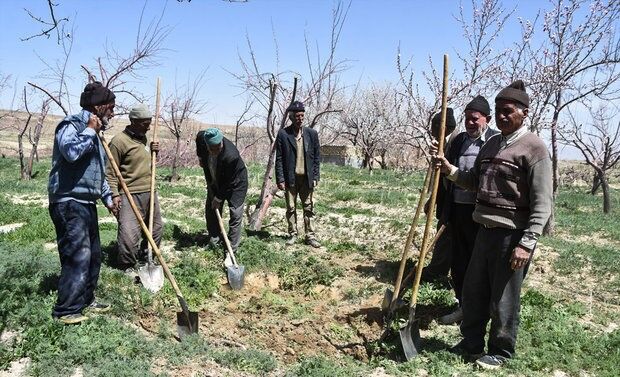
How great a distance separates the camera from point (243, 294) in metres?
5.70

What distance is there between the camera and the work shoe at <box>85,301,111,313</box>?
4.41 m

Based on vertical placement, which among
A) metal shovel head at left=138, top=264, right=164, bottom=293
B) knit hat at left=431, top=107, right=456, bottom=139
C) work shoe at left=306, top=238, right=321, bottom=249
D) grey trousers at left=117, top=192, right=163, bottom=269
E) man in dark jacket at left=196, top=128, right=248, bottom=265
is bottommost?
metal shovel head at left=138, top=264, right=164, bottom=293

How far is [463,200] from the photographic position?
15.1 ft

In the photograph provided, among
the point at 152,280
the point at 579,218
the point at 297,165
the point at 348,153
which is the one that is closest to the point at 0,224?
the point at 152,280

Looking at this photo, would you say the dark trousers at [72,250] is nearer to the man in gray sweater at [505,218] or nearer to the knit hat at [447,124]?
the man in gray sweater at [505,218]

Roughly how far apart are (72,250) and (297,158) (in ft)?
11.9

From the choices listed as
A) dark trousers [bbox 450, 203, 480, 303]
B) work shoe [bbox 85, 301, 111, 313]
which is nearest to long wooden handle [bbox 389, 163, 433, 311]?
dark trousers [bbox 450, 203, 480, 303]

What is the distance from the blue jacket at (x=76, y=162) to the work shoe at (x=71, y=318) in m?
0.95

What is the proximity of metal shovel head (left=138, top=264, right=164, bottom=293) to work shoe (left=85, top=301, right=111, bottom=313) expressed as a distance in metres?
0.60

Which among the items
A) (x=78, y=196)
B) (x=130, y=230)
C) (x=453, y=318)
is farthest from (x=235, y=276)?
(x=453, y=318)

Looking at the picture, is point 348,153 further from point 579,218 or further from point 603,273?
point 603,273

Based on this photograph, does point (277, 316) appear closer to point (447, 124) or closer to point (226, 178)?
point (226, 178)

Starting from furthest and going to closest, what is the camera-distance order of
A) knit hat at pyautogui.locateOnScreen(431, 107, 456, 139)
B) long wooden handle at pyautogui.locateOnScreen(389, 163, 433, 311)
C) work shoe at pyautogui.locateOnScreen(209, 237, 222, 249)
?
work shoe at pyautogui.locateOnScreen(209, 237, 222, 249)
knit hat at pyautogui.locateOnScreen(431, 107, 456, 139)
long wooden handle at pyautogui.locateOnScreen(389, 163, 433, 311)

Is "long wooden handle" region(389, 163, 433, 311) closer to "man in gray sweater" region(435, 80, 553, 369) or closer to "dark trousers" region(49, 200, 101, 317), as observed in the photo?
"man in gray sweater" region(435, 80, 553, 369)
